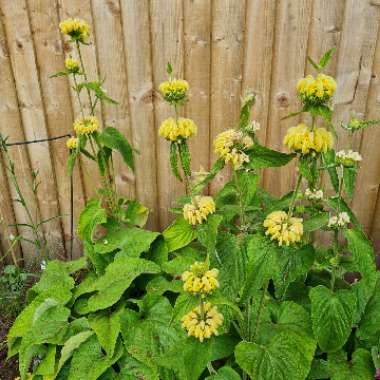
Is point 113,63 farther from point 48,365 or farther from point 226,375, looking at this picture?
point 226,375

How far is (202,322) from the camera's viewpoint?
4.58ft

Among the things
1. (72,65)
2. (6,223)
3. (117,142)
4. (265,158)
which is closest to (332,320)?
(265,158)

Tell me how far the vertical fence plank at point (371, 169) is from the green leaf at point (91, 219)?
1534 mm

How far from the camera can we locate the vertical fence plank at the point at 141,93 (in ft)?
8.18

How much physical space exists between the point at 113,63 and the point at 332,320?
5.86 feet

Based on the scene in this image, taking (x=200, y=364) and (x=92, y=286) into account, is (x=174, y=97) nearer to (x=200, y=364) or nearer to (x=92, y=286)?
(x=200, y=364)

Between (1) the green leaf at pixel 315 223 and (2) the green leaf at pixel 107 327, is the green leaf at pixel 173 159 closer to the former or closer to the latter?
(1) the green leaf at pixel 315 223

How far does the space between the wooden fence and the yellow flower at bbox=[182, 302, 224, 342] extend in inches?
57.9

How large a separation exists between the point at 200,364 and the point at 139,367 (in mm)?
800

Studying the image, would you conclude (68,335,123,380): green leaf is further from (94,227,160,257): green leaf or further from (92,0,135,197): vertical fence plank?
(92,0,135,197): vertical fence plank

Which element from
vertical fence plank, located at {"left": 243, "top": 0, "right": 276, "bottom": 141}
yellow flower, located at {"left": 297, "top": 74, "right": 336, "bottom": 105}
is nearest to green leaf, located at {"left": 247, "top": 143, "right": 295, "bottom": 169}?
yellow flower, located at {"left": 297, "top": 74, "right": 336, "bottom": 105}

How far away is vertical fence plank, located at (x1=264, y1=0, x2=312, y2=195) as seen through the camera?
237 cm

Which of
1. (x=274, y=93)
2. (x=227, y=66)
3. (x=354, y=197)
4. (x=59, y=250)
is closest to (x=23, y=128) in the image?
(x=59, y=250)

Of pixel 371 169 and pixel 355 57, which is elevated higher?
pixel 355 57
